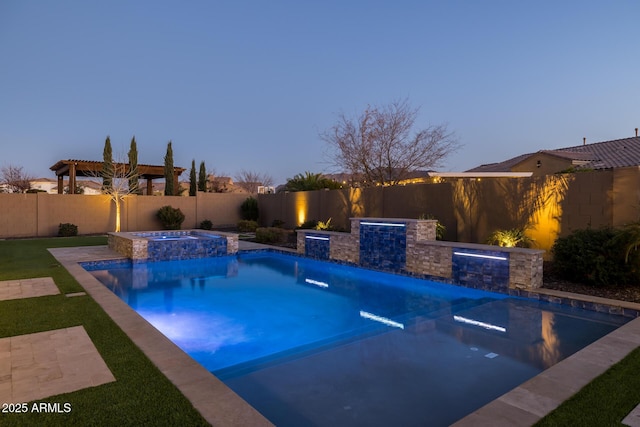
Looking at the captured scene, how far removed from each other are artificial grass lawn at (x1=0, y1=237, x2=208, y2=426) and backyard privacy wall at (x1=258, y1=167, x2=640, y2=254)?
899 cm

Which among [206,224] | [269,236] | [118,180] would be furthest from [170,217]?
[269,236]

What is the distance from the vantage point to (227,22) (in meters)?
21.1

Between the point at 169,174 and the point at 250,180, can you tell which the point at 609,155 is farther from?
the point at 250,180

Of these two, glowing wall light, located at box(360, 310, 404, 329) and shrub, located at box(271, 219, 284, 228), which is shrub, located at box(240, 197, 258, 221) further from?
glowing wall light, located at box(360, 310, 404, 329)

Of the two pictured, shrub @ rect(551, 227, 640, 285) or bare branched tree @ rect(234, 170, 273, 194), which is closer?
shrub @ rect(551, 227, 640, 285)

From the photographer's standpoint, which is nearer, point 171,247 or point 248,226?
point 171,247

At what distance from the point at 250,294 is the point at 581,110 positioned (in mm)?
30240

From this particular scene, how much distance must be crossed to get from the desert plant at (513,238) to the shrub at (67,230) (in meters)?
18.9

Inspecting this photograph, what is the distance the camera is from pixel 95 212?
65.2ft

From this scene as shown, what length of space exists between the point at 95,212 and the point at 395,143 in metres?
15.7

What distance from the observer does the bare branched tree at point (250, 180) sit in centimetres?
5678

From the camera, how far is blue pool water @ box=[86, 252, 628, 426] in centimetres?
358

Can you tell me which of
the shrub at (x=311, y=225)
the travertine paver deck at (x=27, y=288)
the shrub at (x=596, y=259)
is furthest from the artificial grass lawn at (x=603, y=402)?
the shrub at (x=311, y=225)

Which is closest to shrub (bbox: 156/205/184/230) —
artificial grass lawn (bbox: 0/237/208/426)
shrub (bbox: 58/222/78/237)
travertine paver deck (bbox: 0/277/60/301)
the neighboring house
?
shrub (bbox: 58/222/78/237)
